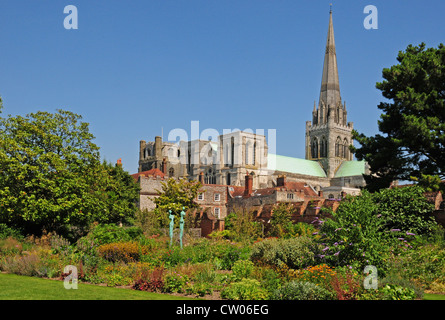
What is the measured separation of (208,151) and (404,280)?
10264 cm

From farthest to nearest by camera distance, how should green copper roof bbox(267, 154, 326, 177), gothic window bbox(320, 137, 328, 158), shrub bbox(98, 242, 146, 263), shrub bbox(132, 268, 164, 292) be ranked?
1. gothic window bbox(320, 137, 328, 158)
2. green copper roof bbox(267, 154, 326, 177)
3. shrub bbox(98, 242, 146, 263)
4. shrub bbox(132, 268, 164, 292)

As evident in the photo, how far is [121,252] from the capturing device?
65.4 ft

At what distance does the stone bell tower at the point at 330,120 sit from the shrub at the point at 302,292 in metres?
117

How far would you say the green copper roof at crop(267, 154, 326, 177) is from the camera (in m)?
111

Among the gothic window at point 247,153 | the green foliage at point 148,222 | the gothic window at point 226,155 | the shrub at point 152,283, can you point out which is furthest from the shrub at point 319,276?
the gothic window at point 226,155

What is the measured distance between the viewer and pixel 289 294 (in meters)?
12.2

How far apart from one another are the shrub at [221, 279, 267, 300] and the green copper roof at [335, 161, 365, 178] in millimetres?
108603

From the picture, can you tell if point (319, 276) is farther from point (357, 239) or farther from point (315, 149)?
point (315, 149)

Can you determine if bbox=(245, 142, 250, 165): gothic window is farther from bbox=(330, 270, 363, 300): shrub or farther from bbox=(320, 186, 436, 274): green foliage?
bbox=(330, 270, 363, 300): shrub

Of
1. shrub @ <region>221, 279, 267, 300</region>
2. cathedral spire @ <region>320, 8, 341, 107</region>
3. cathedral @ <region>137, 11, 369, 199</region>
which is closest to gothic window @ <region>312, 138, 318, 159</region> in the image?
cathedral @ <region>137, 11, 369, 199</region>
